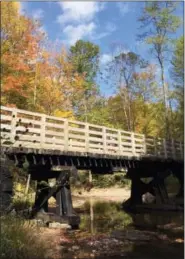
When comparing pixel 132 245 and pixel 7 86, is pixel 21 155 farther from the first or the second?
pixel 7 86

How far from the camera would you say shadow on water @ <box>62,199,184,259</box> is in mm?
10289

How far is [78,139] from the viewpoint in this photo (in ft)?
62.2

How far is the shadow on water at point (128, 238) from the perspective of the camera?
10.3 m

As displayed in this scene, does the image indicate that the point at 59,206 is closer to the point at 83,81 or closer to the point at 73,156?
the point at 73,156

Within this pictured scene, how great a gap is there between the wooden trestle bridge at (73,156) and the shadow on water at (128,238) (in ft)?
5.49

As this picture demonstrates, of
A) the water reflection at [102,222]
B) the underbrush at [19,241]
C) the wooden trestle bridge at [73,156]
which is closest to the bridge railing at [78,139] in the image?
the wooden trestle bridge at [73,156]

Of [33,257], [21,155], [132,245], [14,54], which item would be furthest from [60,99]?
[33,257]

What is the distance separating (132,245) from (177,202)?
12.3 m

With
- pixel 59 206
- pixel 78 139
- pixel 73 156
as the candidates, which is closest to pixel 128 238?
pixel 59 206

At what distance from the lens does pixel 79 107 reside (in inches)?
1516

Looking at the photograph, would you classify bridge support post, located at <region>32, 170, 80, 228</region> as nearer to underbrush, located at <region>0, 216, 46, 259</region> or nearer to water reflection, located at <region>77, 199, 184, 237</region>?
water reflection, located at <region>77, 199, 184, 237</region>

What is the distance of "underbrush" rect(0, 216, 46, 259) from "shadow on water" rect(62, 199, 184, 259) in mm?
1915

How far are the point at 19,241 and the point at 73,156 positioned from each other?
8075 mm

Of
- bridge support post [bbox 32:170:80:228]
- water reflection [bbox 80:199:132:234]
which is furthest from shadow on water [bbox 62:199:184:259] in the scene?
bridge support post [bbox 32:170:80:228]
